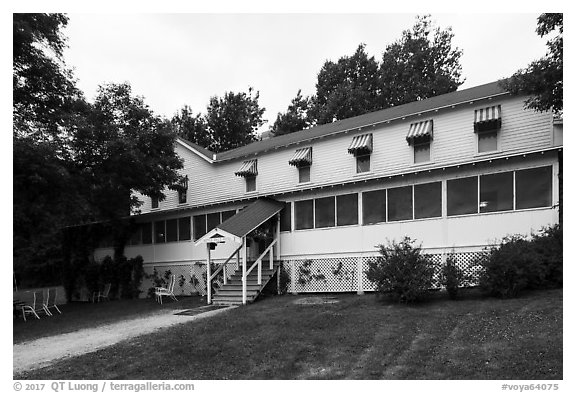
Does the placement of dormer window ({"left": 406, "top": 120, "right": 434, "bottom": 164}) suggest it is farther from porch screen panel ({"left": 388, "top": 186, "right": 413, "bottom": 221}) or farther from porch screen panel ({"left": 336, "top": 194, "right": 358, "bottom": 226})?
porch screen panel ({"left": 336, "top": 194, "right": 358, "bottom": 226})

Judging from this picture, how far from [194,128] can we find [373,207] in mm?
31323

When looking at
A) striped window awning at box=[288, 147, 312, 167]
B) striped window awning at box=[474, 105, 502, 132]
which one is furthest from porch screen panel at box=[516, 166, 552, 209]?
striped window awning at box=[288, 147, 312, 167]

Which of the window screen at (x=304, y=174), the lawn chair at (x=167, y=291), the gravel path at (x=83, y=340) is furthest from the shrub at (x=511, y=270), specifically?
the lawn chair at (x=167, y=291)

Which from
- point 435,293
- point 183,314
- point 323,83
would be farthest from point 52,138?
point 323,83

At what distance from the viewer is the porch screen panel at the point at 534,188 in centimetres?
1391

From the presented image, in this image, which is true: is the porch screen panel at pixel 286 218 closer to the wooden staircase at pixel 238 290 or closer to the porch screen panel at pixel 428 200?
the wooden staircase at pixel 238 290

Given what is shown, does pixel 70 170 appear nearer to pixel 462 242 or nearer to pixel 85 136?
pixel 85 136

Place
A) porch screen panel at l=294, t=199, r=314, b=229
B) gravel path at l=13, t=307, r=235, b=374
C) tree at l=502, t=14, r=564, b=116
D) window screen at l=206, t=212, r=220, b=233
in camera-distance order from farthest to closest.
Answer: window screen at l=206, t=212, r=220, b=233, porch screen panel at l=294, t=199, r=314, b=229, tree at l=502, t=14, r=564, b=116, gravel path at l=13, t=307, r=235, b=374

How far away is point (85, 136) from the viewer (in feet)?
61.6

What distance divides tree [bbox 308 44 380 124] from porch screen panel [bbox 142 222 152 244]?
68.3ft

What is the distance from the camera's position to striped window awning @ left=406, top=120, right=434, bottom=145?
666 inches

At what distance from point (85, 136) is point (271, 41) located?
1048 centimetres

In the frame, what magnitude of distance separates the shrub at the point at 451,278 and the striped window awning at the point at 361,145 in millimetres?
6609

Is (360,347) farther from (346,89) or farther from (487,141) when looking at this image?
(346,89)
